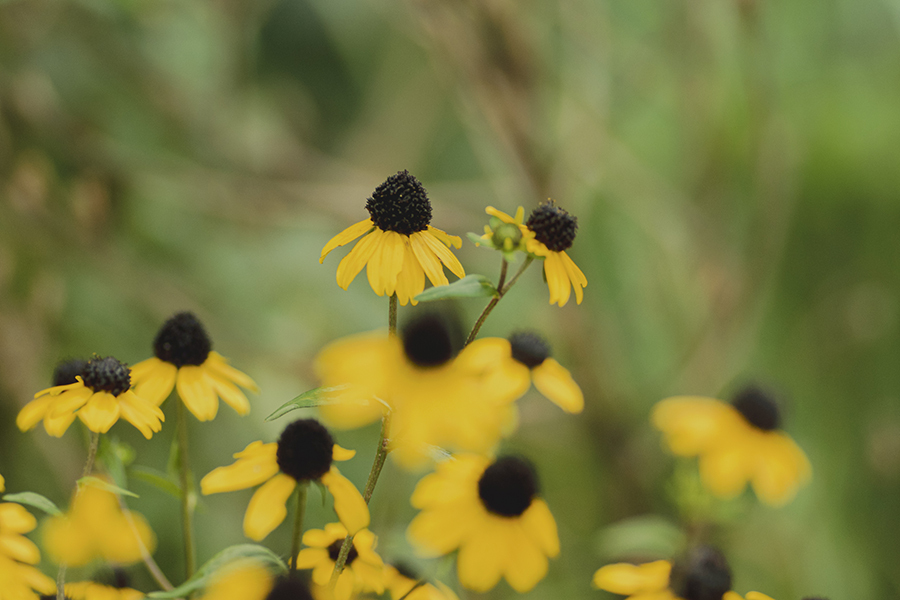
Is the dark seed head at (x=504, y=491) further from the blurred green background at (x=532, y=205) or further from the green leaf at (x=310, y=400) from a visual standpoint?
the blurred green background at (x=532, y=205)

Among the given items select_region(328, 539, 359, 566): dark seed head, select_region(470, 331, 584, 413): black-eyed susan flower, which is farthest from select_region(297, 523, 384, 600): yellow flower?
select_region(470, 331, 584, 413): black-eyed susan flower

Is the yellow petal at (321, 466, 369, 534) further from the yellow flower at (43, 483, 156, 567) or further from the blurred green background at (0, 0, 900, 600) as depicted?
the blurred green background at (0, 0, 900, 600)

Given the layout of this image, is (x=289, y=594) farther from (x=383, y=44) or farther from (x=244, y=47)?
(x=383, y=44)

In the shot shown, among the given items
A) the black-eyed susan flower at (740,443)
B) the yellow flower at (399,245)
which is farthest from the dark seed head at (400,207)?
the black-eyed susan flower at (740,443)

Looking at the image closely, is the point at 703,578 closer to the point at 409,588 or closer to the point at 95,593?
the point at 409,588

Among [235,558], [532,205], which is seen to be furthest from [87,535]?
[532,205]

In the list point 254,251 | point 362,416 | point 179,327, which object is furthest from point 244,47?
point 362,416
